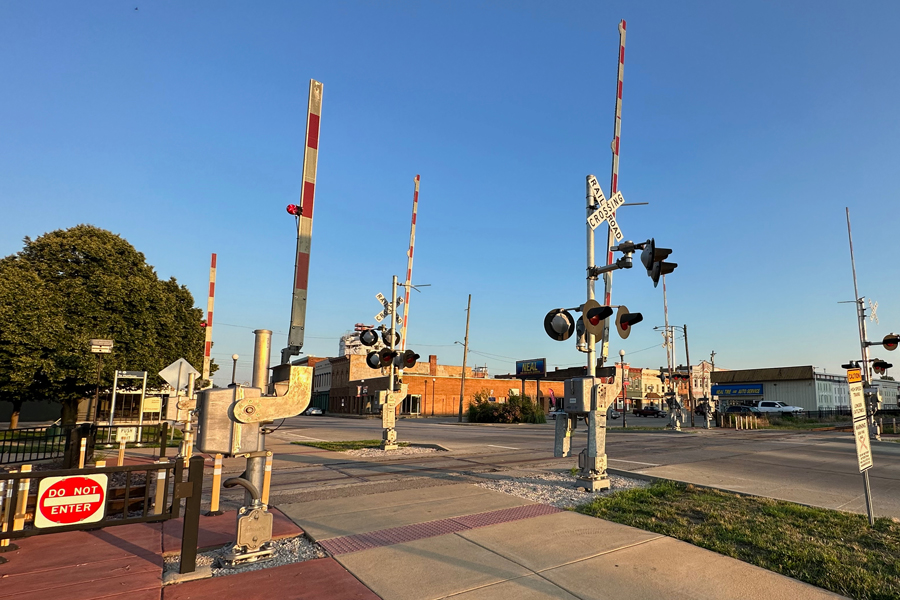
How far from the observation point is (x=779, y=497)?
827 cm

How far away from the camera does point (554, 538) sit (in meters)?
5.77

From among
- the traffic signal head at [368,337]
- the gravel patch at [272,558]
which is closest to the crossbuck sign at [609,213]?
the gravel patch at [272,558]

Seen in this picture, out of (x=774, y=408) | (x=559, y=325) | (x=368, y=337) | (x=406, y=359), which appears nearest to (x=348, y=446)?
(x=406, y=359)

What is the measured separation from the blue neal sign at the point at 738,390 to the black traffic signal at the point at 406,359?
70.1 metres

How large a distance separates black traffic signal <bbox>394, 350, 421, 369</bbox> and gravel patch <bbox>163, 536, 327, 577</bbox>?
8.98 metres

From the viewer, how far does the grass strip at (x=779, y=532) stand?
4594mm

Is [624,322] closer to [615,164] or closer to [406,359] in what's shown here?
[615,164]

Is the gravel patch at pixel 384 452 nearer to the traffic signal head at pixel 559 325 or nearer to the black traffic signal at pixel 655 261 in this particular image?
the traffic signal head at pixel 559 325

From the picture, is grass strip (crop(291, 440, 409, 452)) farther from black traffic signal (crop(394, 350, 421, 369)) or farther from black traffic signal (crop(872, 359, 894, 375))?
black traffic signal (crop(872, 359, 894, 375))

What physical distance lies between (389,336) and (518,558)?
10.9 metres

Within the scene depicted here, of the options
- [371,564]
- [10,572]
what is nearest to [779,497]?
[371,564]

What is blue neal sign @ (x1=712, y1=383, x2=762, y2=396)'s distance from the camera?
233 feet

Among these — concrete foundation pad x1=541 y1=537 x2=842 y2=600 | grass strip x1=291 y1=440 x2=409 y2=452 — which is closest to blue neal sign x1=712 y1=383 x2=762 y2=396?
grass strip x1=291 y1=440 x2=409 y2=452

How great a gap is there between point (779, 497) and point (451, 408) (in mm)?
59600
